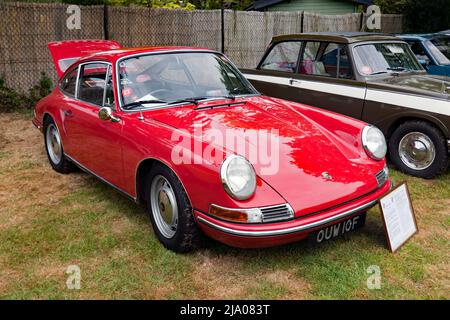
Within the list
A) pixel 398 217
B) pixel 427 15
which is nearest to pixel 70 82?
pixel 398 217

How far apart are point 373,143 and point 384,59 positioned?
2.65m

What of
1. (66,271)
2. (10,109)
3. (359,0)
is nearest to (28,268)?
(66,271)

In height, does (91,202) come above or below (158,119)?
below

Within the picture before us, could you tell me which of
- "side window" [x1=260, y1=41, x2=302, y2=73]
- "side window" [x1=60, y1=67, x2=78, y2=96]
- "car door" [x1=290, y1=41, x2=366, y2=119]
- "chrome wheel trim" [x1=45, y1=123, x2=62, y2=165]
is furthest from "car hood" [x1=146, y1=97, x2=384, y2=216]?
"side window" [x1=260, y1=41, x2=302, y2=73]

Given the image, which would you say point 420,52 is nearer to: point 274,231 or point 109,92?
point 109,92

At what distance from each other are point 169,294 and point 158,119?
4.49 ft

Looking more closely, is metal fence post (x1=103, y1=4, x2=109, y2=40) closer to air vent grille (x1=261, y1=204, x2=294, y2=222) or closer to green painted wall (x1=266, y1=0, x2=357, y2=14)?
air vent grille (x1=261, y1=204, x2=294, y2=222)

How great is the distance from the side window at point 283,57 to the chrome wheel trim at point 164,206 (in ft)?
11.7

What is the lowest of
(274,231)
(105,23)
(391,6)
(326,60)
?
(274,231)

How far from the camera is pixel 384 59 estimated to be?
5727 millimetres

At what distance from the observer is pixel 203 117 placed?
3.51 meters

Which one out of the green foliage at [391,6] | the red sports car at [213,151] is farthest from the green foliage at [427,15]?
the red sports car at [213,151]

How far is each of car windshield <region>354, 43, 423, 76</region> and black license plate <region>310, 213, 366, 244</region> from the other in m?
2.79

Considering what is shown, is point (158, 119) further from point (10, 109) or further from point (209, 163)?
point (10, 109)
